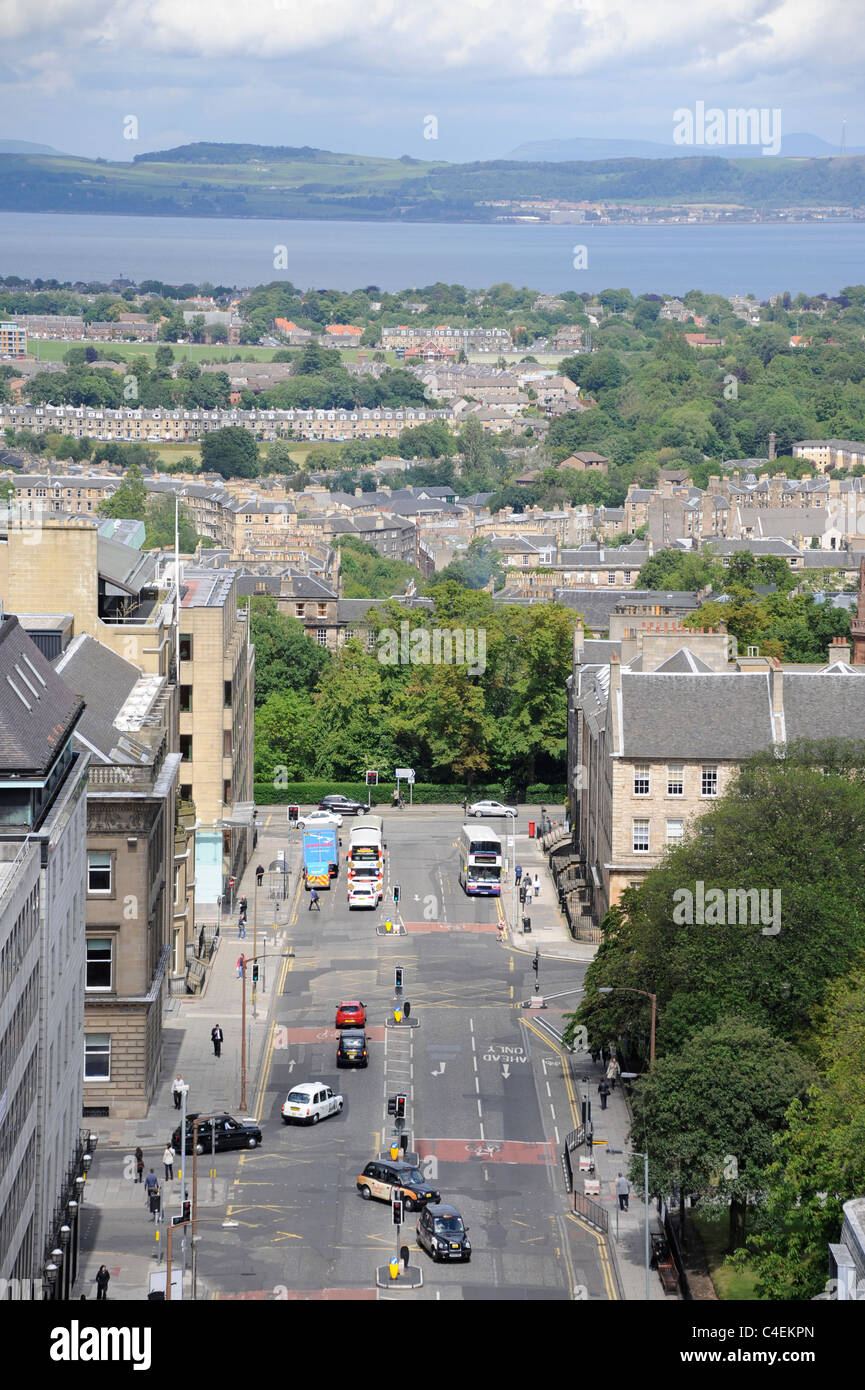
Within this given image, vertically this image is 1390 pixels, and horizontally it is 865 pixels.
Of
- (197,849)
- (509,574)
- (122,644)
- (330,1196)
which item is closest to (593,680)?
(197,849)

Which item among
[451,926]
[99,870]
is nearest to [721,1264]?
[99,870]

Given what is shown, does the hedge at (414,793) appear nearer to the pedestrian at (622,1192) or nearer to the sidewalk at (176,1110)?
the sidewalk at (176,1110)

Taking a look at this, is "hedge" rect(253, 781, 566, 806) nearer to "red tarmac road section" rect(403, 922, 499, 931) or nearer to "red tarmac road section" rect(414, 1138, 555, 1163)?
"red tarmac road section" rect(403, 922, 499, 931)

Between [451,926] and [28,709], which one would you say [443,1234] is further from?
[451,926]

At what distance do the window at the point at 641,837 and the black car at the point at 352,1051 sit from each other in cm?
1714

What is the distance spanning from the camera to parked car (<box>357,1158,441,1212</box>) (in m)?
50.8

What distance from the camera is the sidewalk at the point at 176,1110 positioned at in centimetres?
4744

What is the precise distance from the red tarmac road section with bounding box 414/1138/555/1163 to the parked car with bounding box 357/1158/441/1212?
2.96 metres

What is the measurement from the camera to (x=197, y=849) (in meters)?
82.5

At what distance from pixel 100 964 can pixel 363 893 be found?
2964 cm

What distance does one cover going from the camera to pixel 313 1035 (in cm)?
6719

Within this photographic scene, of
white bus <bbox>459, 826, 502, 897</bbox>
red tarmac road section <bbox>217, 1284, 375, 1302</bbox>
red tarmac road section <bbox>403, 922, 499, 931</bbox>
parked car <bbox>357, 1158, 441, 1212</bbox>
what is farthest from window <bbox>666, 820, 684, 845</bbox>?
red tarmac road section <bbox>217, 1284, 375, 1302</bbox>

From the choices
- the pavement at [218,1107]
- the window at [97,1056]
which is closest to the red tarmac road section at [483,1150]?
the pavement at [218,1107]
